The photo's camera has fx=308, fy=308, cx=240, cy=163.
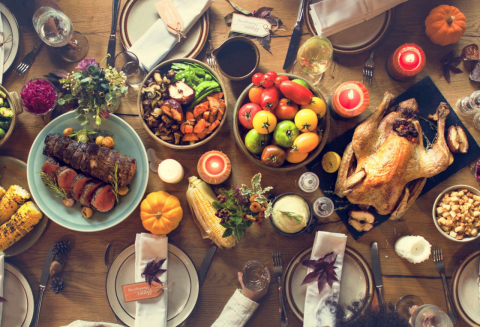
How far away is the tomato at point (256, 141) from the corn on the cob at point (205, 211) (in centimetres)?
39

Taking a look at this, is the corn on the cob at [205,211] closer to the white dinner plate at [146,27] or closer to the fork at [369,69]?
the white dinner plate at [146,27]

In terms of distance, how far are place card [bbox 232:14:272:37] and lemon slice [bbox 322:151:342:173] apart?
89cm

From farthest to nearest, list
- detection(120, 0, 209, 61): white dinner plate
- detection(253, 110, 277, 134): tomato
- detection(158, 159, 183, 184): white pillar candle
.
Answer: detection(120, 0, 209, 61): white dinner plate < detection(158, 159, 183, 184): white pillar candle < detection(253, 110, 277, 134): tomato

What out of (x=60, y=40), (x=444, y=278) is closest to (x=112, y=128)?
(x=60, y=40)

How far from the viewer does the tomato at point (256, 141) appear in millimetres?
1757

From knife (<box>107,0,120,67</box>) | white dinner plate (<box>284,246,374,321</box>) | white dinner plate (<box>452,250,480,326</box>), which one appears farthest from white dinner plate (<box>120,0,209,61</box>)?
white dinner plate (<box>452,250,480,326</box>)

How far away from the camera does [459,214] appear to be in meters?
1.86

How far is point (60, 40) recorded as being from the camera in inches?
75.5

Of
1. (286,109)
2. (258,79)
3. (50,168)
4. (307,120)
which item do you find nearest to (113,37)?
(50,168)

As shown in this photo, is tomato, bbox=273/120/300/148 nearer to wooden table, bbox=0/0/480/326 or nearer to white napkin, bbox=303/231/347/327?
wooden table, bbox=0/0/480/326

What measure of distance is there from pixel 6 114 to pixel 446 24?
8.98 feet

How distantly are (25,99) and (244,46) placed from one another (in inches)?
52.1

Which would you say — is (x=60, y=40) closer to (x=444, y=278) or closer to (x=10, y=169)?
(x=10, y=169)

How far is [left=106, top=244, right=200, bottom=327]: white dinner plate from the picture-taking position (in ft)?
6.34
